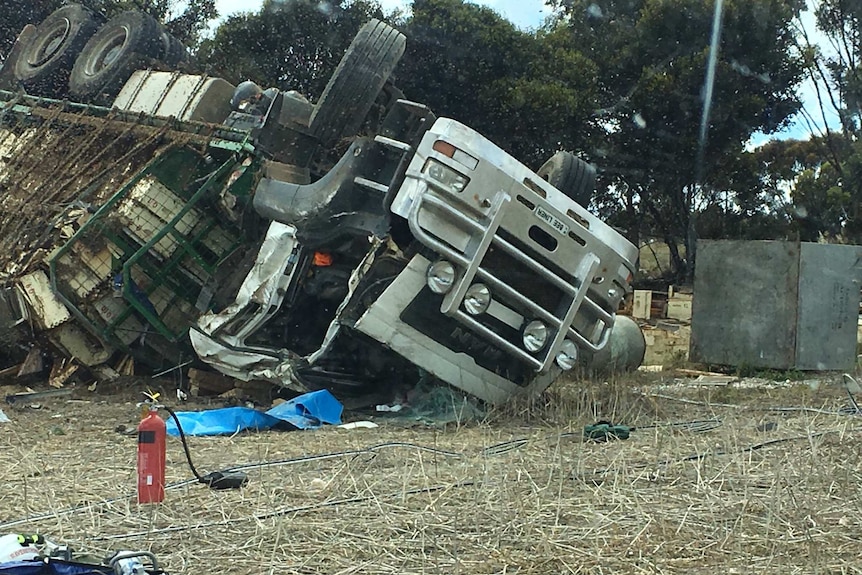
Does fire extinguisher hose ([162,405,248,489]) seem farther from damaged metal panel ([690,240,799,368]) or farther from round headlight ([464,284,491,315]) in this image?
damaged metal panel ([690,240,799,368])

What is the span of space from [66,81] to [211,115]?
104 inches

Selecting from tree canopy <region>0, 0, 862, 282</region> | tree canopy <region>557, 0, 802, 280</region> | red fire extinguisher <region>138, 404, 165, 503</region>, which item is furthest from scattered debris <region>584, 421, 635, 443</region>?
tree canopy <region>557, 0, 802, 280</region>

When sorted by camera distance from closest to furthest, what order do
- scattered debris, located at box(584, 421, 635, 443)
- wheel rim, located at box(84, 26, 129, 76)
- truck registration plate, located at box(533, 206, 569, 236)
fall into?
scattered debris, located at box(584, 421, 635, 443) → truck registration plate, located at box(533, 206, 569, 236) → wheel rim, located at box(84, 26, 129, 76)

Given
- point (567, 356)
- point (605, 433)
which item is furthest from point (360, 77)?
point (605, 433)

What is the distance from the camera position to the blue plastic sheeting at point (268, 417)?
6.29 m

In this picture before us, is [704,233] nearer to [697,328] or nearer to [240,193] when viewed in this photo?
[697,328]

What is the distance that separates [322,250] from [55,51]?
562 cm

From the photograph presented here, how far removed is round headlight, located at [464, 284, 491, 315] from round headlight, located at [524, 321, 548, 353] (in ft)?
1.19

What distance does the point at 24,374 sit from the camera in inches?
330

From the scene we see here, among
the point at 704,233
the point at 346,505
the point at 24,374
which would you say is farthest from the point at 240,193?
the point at 704,233

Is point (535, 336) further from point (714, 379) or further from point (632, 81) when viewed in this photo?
point (632, 81)

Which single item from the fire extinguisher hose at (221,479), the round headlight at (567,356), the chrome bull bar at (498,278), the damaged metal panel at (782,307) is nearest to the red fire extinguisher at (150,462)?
the fire extinguisher hose at (221,479)

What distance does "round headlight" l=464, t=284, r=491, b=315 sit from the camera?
20.8 feet

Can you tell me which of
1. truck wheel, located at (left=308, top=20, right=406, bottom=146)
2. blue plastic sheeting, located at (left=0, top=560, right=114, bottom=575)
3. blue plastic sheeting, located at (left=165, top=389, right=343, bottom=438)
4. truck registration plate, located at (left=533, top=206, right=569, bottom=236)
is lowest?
blue plastic sheeting, located at (left=0, top=560, right=114, bottom=575)
